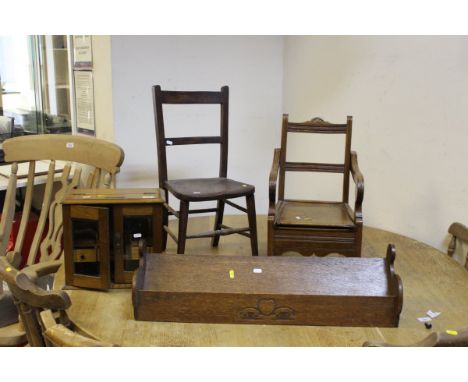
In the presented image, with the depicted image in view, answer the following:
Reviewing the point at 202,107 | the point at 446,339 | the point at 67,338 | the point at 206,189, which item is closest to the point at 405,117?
the point at 206,189

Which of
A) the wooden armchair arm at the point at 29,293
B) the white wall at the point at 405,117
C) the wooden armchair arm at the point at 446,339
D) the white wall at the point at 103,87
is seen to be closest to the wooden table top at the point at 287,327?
the wooden armchair arm at the point at 29,293

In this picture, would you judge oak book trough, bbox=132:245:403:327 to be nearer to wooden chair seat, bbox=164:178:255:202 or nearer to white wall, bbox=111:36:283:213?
wooden chair seat, bbox=164:178:255:202

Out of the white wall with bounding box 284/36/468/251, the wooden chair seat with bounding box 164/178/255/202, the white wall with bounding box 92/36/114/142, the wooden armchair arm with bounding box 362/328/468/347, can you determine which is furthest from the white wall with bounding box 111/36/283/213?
the wooden armchair arm with bounding box 362/328/468/347

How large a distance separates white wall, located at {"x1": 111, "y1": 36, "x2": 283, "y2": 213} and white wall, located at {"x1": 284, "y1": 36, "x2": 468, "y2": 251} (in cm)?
42

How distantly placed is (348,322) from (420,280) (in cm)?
55

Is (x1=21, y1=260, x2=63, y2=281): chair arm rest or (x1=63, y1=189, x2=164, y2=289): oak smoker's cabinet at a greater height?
(x1=63, y1=189, x2=164, y2=289): oak smoker's cabinet

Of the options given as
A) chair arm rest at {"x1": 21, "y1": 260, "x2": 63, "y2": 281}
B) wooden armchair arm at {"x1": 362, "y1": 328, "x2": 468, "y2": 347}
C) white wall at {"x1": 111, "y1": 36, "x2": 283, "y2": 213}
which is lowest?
chair arm rest at {"x1": 21, "y1": 260, "x2": 63, "y2": 281}

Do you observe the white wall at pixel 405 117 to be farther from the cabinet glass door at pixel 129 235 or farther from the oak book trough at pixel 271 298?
the cabinet glass door at pixel 129 235

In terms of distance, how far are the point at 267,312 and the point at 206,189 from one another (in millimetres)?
817

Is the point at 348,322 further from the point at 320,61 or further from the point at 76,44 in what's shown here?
the point at 76,44

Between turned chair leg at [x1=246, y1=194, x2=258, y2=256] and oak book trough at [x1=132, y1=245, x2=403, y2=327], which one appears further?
turned chair leg at [x1=246, y1=194, x2=258, y2=256]

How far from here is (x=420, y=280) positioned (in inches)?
83.3

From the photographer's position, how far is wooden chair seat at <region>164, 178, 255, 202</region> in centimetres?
229

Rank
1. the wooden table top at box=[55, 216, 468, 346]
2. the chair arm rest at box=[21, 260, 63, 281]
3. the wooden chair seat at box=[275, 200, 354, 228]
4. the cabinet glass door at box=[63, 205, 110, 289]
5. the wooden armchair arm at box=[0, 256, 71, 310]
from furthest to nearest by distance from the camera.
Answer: the wooden chair seat at box=[275, 200, 354, 228] < the chair arm rest at box=[21, 260, 63, 281] < the cabinet glass door at box=[63, 205, 110, 289] < the wooden table top at box=[55, 216, 468, 346] < the wooden armchair arm at box=[0, 256, 71, 310]
